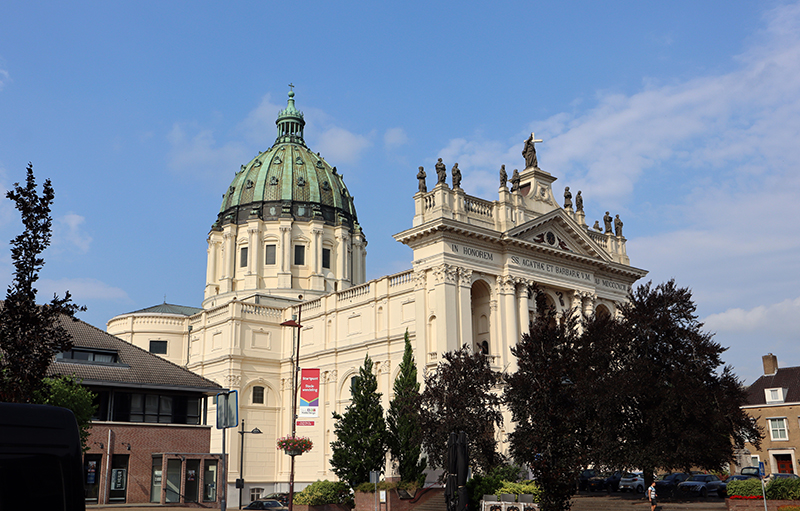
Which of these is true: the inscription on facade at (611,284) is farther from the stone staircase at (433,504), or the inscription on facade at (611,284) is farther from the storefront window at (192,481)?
the storefront window at (192,481)

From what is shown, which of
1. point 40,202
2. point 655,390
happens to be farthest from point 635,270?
point 40,202

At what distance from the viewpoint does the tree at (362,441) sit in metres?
40.3

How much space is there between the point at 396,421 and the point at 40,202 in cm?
2613

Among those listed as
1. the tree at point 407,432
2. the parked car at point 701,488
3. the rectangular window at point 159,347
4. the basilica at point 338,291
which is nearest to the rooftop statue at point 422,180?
the basilica at point 338,291

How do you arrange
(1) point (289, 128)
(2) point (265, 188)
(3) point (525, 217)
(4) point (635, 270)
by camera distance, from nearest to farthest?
(3) point (525, 217)
(4) point (635, 270)
(2) point (265, 188)
(1) point (289, 128)

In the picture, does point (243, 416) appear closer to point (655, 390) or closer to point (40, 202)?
point (655, 390)

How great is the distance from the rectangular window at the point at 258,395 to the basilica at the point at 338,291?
0.63ft

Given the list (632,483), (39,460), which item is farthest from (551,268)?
(39,460)

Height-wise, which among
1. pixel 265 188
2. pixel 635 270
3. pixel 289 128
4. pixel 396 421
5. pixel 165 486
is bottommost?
pixel 165 486

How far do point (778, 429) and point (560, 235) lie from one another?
87.8 feet

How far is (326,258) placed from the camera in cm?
8081

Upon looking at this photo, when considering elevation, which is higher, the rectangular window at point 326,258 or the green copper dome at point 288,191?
the green copper dome at point 288,191

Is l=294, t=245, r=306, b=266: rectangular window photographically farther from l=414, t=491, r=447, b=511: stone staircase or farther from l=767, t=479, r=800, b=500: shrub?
l=767, t=479, r=800, b=500: shrub

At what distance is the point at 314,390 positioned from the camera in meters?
49.0
